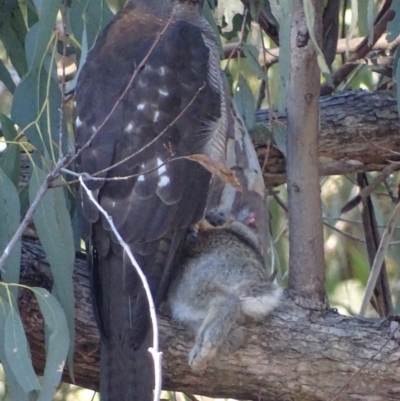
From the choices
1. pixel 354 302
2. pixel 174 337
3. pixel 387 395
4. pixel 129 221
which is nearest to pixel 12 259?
pixel 129 221

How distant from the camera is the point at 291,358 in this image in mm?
1693

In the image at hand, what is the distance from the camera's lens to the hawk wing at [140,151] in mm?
1705

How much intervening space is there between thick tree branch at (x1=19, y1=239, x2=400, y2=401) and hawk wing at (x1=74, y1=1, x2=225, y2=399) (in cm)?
9

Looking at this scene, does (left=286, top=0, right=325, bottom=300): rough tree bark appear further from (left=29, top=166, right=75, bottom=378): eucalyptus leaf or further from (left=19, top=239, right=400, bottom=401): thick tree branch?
(left=29, top=166, right=75, bottom=378): eucalyptus leaf

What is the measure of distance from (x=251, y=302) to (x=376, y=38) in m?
1.09

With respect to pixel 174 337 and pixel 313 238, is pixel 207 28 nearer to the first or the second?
pixel 313 238

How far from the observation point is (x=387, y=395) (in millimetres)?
1676

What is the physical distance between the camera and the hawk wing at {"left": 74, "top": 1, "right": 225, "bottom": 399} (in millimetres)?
1705

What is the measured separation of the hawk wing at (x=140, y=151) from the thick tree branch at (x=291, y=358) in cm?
9

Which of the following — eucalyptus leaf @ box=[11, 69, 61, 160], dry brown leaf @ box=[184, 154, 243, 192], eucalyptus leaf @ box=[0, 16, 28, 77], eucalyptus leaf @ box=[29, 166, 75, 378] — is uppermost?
eucalyptus leaf @ box=[0, 16, 28, 77]

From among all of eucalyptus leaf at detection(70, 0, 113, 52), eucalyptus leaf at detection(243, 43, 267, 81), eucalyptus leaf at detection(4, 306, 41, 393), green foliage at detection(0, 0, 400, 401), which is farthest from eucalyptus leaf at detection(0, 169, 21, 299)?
eucalyptus leaf at detection(243, 43, 267, 81)

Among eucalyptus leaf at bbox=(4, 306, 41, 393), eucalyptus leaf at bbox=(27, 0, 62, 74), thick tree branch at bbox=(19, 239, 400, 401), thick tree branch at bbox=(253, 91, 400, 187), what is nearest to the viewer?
eucalyptus leaf at bbox=(4, 306, 41, 393)

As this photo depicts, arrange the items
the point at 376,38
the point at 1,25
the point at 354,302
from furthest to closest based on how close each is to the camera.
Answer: the point at 354,302
the point at 376,38
the point at 1,25

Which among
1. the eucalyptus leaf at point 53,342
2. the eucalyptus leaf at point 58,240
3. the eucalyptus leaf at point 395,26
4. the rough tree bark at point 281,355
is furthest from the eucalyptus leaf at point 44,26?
the eucalyptus leaf at point 395,26
